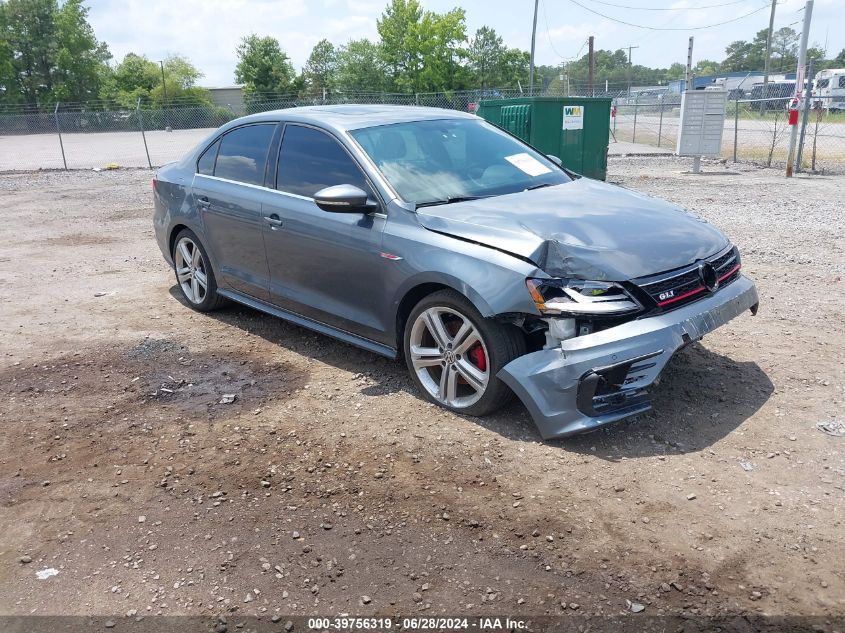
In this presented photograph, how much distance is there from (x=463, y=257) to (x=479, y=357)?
22.5 inches

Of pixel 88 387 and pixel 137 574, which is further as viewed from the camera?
pixel 88 387

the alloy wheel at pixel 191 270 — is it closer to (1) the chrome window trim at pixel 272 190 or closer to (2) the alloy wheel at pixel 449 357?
(1) the chrome window trim at pixel 272 190

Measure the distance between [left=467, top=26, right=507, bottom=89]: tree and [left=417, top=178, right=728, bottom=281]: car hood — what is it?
62652 mm

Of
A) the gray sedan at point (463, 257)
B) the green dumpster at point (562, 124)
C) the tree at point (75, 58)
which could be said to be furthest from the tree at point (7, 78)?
the gray sedan at point (463, 257)

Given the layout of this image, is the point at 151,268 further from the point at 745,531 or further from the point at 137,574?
the point at 745,531

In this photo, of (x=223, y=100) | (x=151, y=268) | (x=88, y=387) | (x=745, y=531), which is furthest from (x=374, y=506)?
(x=223, y=100)

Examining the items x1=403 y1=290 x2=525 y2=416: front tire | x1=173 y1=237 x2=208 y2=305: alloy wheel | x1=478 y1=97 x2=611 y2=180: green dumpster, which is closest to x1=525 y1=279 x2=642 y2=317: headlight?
x1=403 y1=290 x2=525 y2=416: front tire

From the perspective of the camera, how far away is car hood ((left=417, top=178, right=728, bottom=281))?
3.71 metres

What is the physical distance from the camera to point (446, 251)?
4.02 metres

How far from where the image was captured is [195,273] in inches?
249

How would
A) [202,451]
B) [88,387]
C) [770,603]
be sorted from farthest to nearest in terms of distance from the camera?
[88,387] < [202,451] < [770,603]

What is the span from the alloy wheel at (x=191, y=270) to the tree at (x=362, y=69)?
5425 cm

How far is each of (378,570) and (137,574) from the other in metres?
1.00

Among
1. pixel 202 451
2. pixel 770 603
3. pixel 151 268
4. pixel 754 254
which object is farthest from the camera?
pixel 151 268
